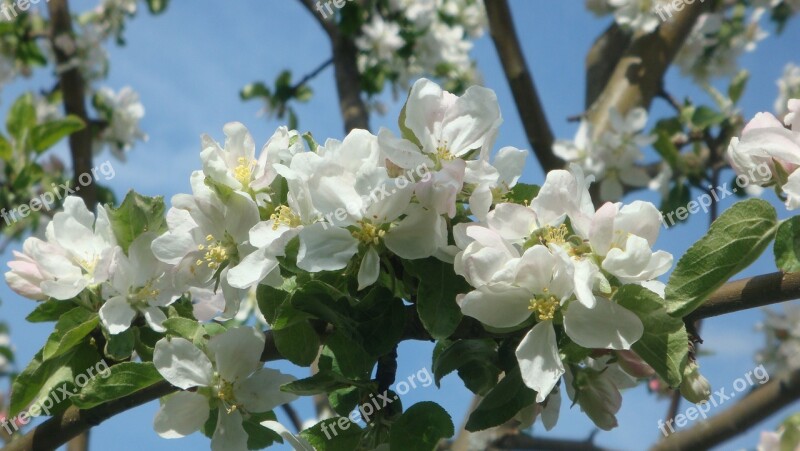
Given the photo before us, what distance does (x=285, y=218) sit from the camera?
2.98 ft

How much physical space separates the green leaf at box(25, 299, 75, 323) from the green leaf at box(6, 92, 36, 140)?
150 cm

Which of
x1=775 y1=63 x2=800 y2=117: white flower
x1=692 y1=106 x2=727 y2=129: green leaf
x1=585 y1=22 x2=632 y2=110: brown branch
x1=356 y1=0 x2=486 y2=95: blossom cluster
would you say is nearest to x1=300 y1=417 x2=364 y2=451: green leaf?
x1=692 y1=106 x2=727 y2=129: green leaf

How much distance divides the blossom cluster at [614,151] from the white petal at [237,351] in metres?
2.01

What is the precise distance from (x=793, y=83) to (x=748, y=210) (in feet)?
14.0

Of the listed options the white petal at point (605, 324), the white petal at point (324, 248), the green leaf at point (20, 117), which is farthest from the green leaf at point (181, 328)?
the green leaf at point (20, 117)

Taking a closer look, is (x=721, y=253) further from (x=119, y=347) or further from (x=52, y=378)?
(x=52, y=378)

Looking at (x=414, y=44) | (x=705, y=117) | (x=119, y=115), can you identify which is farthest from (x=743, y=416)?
(x=119, y=115)

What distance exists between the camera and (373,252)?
85cm

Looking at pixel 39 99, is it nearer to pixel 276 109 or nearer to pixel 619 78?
pixel 276 109

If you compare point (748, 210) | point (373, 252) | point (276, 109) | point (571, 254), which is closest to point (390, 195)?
point (373, 252)

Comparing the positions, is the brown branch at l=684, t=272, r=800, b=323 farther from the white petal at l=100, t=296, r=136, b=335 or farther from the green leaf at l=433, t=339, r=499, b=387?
the white petal at l=100, t=296, r=136, b=335

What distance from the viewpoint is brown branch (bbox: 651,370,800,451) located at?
2250 millimetres

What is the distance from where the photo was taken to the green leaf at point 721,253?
0.77 meters

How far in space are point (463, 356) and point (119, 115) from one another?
3.26m
